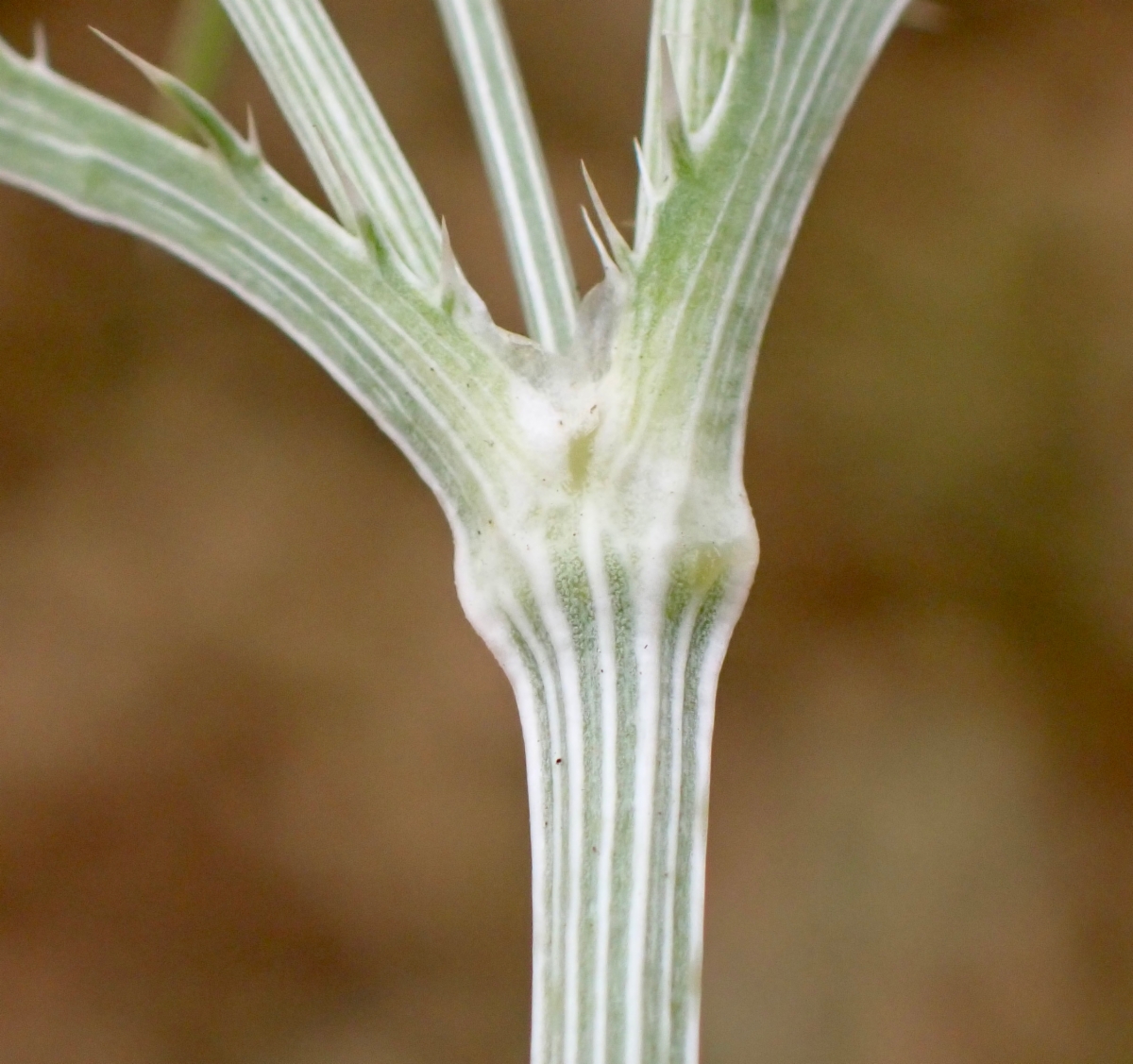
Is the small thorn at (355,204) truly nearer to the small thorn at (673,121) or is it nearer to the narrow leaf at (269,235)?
the narrow leaf at (269,235)

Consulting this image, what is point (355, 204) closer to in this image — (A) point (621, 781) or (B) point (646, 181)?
(B) point (646, 181)

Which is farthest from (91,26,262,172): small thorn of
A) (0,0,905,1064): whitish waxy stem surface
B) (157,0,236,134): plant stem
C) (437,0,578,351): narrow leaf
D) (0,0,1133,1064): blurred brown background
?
(0,0,1133,1064): blurred brown background

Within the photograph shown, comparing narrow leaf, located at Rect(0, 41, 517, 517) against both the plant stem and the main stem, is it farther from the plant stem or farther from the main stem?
the plant stem

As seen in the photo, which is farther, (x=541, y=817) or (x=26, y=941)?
(x=26, y=941)

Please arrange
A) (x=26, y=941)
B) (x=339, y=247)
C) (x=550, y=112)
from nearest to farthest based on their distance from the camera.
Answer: (x=339, y=247) → (x=26, y=941) → (x=550, y=112)

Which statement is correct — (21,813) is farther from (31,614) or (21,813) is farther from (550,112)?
(550,112)

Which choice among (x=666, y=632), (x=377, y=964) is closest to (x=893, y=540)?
(x=377, y=964)

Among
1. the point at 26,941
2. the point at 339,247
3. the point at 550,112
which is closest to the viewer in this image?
the point at 339,247
